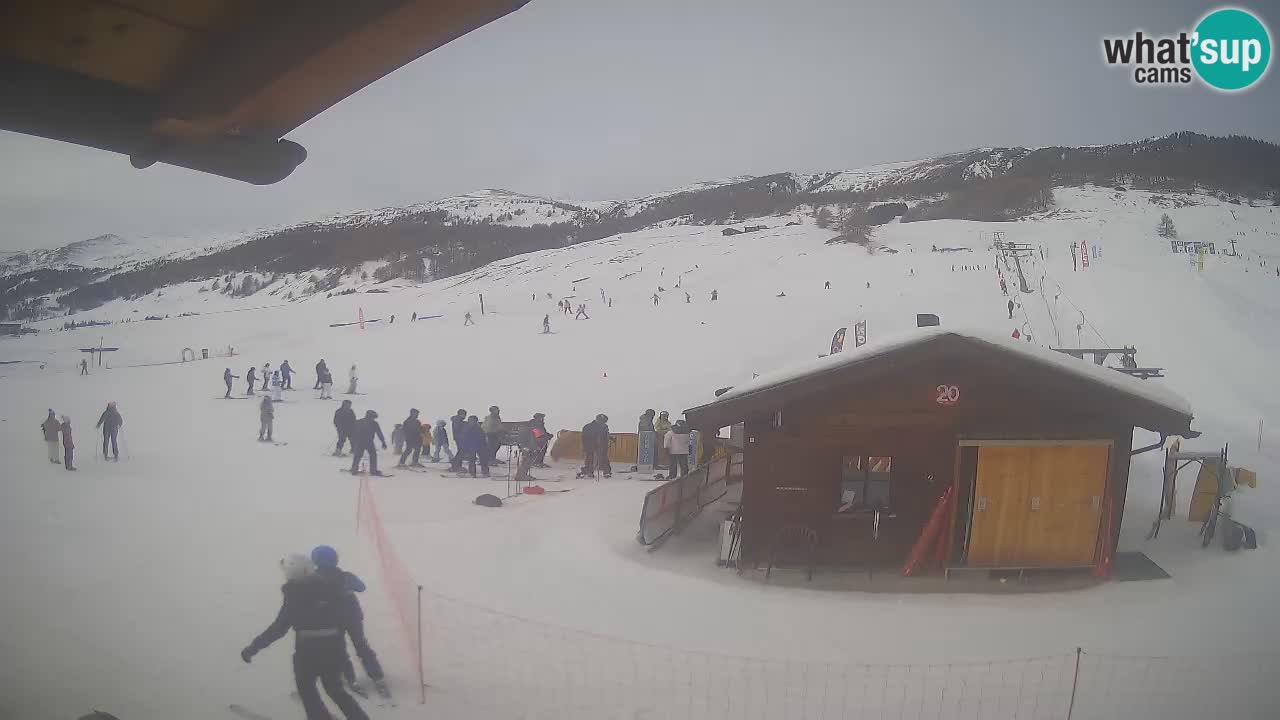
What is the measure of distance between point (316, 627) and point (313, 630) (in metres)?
0.03

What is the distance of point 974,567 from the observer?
27.8 feet

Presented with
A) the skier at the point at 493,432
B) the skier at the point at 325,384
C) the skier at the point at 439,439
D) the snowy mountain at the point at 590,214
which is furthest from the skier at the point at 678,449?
the skier at the point at 325,384

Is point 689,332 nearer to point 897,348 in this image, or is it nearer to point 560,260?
point 897,348

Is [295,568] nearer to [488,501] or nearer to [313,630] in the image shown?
[313,630]

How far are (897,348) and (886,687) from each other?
3.73 meters

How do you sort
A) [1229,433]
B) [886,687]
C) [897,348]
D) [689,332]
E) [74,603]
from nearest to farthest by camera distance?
[886,687], [74,603], [897,348], [1229,433], [689,332]

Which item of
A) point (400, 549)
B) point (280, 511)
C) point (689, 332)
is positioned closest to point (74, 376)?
point (280, 511)

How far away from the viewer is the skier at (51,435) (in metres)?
7.62

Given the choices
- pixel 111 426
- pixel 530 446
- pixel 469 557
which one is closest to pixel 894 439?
pixel 469 557

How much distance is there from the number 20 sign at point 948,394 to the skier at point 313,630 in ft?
22.5

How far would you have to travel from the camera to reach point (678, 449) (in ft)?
44.6

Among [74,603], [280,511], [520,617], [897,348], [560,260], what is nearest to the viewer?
[74,603]

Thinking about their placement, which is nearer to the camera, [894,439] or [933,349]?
[933,349]

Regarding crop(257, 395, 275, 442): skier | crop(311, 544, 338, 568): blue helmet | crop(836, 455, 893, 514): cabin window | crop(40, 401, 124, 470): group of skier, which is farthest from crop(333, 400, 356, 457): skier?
crop(311, 544, 338, 568): blue helmet
